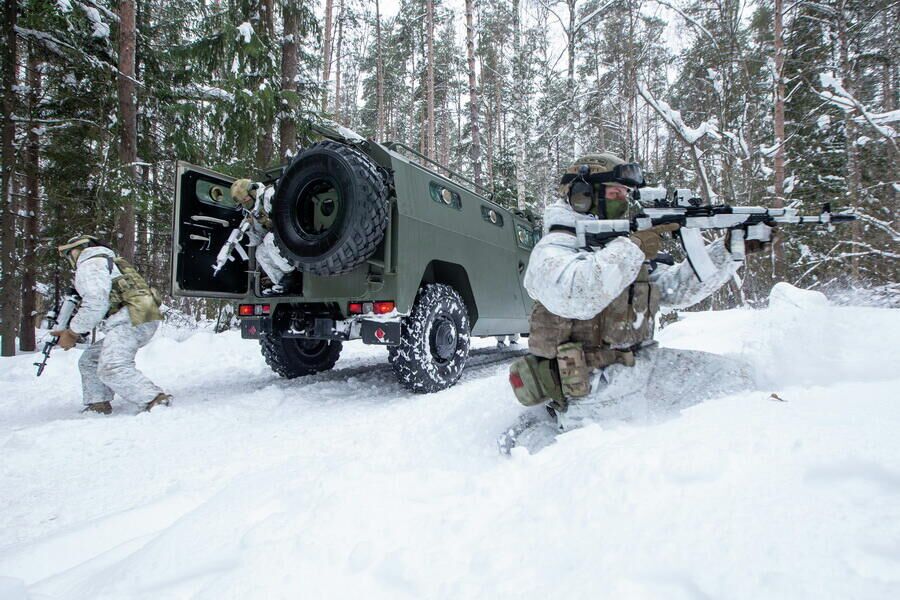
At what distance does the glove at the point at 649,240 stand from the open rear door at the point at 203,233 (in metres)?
3.90

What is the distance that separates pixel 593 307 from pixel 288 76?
30.6 ft

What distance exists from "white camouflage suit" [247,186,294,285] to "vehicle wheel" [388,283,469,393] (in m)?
1.34

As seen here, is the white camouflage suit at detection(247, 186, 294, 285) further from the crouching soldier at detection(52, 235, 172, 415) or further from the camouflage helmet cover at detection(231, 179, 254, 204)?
the crouching soldier at detection(52, 235, 172, 415)

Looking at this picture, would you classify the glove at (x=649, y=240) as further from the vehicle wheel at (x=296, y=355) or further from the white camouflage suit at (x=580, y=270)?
the vehicle wheel at (x=296, y=355)

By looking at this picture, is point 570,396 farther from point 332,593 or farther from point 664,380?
point 332,593

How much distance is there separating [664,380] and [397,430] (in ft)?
5.82

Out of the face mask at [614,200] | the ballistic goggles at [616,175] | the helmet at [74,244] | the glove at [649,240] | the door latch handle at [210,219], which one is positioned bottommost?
the glove at [649,240]

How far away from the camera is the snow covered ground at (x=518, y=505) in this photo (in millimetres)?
897

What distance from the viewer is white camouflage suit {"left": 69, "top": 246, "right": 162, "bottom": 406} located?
3867 millimetres

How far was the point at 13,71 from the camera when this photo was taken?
7.59 m

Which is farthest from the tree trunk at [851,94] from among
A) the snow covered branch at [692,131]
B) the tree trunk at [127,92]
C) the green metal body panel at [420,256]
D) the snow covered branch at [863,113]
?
the tree trunk at [127,92]

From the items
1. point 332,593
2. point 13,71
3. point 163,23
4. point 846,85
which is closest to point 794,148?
point 846,85

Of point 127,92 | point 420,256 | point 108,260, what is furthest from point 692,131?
point 127,92

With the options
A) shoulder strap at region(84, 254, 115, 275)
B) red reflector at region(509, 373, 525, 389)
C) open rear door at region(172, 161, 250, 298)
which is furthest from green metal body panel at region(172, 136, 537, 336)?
red reflector at region(509, 373, 525, 389)
